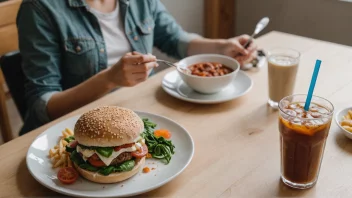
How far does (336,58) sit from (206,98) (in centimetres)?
61

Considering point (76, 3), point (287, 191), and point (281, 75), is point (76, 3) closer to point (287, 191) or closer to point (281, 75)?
point (281, 75)

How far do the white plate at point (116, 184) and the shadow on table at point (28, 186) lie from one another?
0.02m

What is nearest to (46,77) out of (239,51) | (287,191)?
(239,51)

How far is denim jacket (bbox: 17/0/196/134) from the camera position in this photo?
1.41 metres

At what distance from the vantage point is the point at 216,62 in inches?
56.6

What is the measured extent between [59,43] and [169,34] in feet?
1.72

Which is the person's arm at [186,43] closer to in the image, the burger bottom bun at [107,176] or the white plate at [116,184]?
the white plate at [116,184]

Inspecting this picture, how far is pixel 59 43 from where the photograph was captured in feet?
4.89

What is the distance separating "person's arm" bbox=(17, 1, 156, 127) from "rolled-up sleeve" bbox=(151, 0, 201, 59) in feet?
1.64

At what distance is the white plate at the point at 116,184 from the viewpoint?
2.97 ft

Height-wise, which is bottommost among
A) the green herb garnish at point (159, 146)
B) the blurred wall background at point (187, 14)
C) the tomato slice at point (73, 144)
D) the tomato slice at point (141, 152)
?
the blurred wall background at point (187, 14)

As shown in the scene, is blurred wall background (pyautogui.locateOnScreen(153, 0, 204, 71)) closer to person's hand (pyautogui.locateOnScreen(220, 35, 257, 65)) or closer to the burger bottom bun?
person's hand (pyautogui.locateOnScreen(220, 35, 257, 65))

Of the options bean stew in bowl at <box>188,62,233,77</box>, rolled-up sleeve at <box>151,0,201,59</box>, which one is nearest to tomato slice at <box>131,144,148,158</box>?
bean stew in bowl at <box>188,62,233,77</box>

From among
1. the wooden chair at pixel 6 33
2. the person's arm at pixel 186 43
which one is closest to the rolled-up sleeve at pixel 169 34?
the person's arm at pixel 186 43
